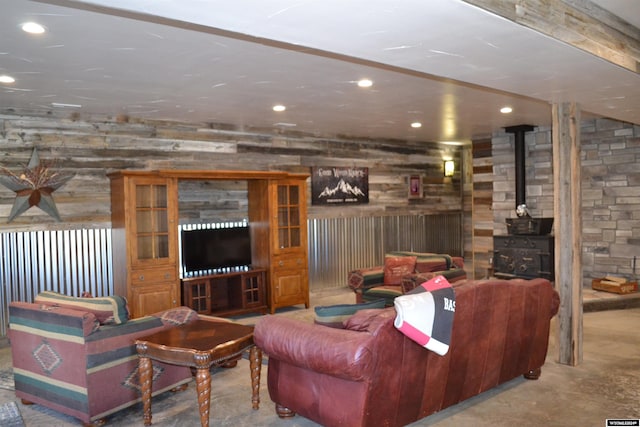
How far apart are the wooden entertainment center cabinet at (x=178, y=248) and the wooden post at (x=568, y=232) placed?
339 cm

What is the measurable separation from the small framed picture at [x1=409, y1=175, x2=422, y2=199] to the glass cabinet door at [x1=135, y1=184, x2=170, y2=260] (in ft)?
16.2

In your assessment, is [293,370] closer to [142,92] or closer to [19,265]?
[142,92]

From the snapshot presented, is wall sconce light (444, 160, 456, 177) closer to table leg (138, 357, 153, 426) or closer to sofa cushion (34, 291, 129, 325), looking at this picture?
sofa cushion (34, 291, 129, 325)

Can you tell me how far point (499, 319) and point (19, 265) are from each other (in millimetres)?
4863

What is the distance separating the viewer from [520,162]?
8211mm

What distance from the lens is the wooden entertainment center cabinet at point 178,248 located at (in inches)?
235

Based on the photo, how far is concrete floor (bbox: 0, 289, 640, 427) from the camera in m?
3.68

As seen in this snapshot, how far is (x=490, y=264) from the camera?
8.99 meters

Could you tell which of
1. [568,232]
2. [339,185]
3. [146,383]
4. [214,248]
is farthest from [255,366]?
[339,185]

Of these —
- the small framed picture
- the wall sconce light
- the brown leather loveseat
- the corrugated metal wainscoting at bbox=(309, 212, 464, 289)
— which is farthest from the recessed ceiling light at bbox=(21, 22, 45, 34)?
the wall sconce light

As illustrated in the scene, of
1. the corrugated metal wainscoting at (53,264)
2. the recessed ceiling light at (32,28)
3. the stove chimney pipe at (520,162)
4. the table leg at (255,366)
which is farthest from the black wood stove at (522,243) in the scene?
the recessed ceiling light at (32,28)

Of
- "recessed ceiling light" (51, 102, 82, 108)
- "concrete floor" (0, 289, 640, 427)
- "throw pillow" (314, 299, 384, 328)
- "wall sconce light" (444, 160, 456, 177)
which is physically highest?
"recessed ceiling light" (51, 102, 82, 108)

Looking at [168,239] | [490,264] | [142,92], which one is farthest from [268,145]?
[490,264]

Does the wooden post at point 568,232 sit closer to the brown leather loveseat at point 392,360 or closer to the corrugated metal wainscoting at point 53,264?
the brown leather loveseat at point 392,360
